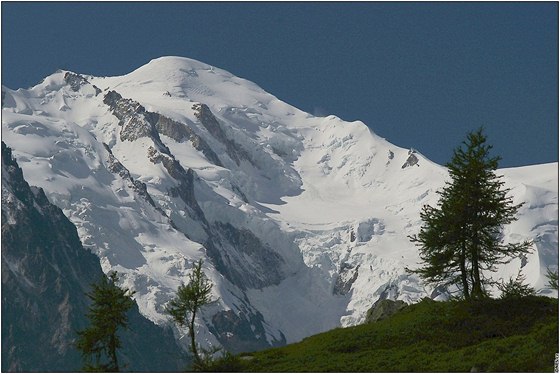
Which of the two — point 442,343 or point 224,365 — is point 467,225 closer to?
point 442,343

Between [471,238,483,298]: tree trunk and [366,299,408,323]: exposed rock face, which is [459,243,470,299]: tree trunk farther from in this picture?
[366,299,408,323]: exposed rock face

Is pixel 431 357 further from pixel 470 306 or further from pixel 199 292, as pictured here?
pixel 199 292

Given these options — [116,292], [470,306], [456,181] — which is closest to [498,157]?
[456,181]

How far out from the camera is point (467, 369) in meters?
54.9

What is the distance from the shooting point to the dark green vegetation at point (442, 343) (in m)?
56.2

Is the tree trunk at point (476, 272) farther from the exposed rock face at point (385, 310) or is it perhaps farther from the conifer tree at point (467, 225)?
the exposed rock face at point (385, 310)

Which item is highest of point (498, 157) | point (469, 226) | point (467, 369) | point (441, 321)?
point (498, 157)

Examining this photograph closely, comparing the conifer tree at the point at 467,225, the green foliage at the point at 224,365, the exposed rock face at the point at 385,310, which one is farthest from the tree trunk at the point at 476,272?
the green foliage at the point at 224,365

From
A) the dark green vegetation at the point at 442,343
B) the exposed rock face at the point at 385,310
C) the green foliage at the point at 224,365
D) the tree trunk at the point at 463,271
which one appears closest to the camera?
the dark green vegetation at the point at 442,343

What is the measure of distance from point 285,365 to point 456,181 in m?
18.2

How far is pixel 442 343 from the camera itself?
62.9 metres

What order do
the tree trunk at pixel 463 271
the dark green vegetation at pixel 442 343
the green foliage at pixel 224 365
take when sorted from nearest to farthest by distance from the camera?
the dark green vegetation at pixel 442 343
the green foliage at pixel 224 365
the tree trunk at pixel 463 271

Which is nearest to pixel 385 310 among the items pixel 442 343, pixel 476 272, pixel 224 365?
pixel 476 272

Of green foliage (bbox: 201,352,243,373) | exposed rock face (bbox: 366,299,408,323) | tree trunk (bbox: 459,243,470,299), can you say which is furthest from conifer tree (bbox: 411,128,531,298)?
green foliage (bbox: 201,352,243,373)
